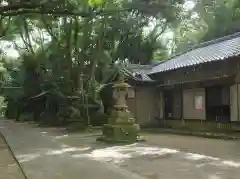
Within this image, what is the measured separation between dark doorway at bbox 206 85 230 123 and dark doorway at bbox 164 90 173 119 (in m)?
3.74

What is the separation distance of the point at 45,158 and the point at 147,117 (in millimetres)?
13823

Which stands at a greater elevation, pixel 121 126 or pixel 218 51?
pixel 218 51

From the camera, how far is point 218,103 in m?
19.2

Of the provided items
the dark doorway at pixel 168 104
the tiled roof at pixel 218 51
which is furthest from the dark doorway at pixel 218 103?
the dark doorway at pixel 168 104

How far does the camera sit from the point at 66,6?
999 centimetres

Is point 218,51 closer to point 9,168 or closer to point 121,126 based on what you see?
point 121,126

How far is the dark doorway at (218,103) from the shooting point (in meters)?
18.8

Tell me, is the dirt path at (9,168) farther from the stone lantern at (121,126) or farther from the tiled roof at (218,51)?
the tiled roof at (218,51)

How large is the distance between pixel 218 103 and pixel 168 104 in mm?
4827

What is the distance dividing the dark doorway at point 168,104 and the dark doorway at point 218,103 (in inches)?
147

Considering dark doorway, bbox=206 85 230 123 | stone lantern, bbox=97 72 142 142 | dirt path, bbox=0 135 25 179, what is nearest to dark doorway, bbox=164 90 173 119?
dark doorway, bbox=206 85 230 123

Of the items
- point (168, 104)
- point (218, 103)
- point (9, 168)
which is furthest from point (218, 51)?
point (9, 168)

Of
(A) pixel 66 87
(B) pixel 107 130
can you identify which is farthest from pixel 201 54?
(A) pixel 66 87

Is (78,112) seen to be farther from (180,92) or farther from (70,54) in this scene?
(180,92)
